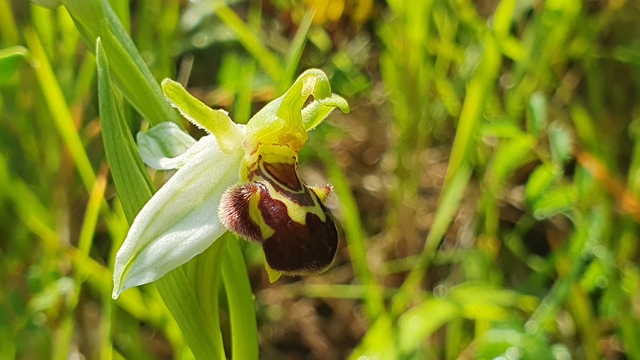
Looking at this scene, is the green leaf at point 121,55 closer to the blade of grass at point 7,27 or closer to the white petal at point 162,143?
the white petal at point 162,143

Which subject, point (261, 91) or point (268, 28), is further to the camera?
point (268, 28)

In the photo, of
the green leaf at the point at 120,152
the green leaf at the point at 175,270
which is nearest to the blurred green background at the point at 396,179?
the green leaf at the point at 175,270

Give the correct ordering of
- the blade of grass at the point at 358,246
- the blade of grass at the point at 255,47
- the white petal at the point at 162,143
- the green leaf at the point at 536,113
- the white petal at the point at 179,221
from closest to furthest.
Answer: the white petal at the point at 179,221
the white petal at the point at 162,143
the green leaf at the point at 536,113
the blade of grass at the point at 358,246
the blade of grass at the point at 255,47

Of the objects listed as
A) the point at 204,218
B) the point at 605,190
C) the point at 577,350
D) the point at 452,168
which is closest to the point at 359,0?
the point at 452,168

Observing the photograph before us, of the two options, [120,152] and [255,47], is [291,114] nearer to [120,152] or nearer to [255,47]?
[120,152]

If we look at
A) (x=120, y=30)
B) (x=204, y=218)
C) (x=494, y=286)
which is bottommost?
(x=494, y=286)

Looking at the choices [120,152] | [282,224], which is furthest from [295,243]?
[120,152]

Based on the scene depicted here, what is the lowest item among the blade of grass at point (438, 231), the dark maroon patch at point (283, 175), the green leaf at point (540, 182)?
the blade of grass at point (438, 231)

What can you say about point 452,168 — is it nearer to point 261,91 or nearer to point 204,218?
point 261,91

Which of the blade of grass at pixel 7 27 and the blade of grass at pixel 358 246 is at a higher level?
the blade of grass at pixel 7 27
